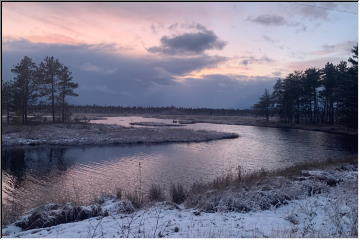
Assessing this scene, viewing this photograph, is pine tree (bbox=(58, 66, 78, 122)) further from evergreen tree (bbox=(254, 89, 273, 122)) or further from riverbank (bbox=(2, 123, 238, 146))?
evergreen tree (bbox=(254, 89, 273, 122))

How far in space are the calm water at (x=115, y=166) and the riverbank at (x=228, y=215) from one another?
3.66 metres

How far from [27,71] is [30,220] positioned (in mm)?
45660

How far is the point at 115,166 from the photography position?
24.2 m

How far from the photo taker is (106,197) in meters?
13.5

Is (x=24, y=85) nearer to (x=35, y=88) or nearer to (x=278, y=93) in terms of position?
(x=35, y=88)

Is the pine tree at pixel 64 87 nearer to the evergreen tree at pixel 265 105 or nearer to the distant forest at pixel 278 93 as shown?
the distant forest at pixel 278 93

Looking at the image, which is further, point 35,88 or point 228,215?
point 35,88

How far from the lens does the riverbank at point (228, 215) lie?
859 centimetres

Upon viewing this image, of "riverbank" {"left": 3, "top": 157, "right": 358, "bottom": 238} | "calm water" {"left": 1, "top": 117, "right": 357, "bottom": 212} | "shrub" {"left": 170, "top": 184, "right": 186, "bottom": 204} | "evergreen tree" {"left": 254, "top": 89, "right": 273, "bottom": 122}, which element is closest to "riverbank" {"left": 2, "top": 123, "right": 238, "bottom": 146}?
"calm water" {"left": 1, "top": 117, "right": 357, "bottom": 212}

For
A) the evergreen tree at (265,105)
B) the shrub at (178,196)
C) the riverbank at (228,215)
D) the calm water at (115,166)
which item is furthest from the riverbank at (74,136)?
the evergreen tree at (265,105)

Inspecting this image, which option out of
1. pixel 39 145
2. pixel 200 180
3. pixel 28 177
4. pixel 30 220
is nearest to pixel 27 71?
pixel 39 145

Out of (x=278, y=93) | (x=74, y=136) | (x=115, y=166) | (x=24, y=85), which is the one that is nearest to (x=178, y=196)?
(x=115, y=166)

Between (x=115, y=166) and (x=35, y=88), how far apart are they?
3516 cm

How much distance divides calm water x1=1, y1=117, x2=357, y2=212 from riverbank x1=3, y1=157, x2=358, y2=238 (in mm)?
3658
